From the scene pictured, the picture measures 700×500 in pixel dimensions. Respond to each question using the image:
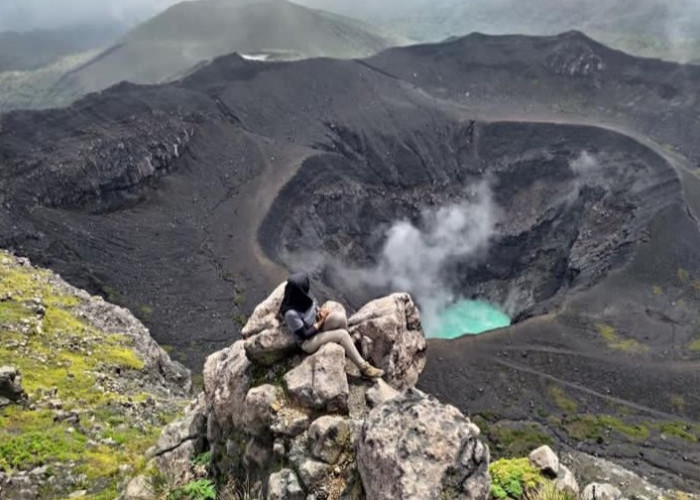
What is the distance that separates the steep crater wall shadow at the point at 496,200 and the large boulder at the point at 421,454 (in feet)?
156

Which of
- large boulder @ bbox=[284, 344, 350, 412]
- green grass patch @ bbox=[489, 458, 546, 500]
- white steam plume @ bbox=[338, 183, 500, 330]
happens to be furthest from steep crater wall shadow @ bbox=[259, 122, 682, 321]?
green grass patch @ bbox=[489, 458, 546, 500]

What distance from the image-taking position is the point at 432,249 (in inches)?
3014

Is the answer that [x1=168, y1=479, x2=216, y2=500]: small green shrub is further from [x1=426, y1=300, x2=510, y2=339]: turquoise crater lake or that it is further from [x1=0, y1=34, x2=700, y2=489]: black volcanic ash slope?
[x1=426, y1=300, x2=510, y2=339]: turquoise crater lake

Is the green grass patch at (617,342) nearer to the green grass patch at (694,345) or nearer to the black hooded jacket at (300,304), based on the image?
the green grass patch at (694,345)

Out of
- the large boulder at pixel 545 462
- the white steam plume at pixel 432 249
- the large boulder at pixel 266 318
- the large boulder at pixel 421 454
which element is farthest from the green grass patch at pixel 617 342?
the large boulder at pixel 421 454

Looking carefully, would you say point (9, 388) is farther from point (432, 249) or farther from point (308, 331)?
point (432, 249)

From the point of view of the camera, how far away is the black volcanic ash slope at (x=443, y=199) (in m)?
44.6

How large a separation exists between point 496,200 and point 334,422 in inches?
2926

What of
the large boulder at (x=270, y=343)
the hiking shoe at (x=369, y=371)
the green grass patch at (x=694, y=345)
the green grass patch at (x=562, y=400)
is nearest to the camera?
the hiking shoe at (x=369, y=371)

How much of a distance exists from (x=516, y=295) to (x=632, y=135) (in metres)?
29.0

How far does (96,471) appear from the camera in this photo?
1480 cm

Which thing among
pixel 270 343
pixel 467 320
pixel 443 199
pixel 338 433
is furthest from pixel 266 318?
pixel 443 199

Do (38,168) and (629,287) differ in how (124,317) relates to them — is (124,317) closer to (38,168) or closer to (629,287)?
(38,168)

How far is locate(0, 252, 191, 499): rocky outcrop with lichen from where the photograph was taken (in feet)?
47.7
